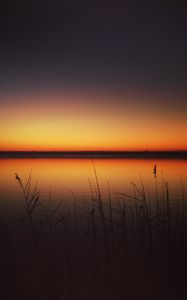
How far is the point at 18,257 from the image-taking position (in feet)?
29.3

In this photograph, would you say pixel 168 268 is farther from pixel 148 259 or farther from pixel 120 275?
pixel 120 275

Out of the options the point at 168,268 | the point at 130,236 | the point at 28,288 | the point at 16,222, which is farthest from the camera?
the point at 16,222

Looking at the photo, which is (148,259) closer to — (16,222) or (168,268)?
(168,268)

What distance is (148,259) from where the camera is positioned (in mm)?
8102

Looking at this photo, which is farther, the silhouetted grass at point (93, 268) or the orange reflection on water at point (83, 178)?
the orange reflection on water at point (83, 178)

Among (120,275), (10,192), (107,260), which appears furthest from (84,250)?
(10,192)

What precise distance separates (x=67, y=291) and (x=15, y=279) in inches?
48.5

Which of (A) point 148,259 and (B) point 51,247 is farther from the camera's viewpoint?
(B) point 51,247

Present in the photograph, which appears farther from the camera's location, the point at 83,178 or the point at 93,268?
the point at 83,178

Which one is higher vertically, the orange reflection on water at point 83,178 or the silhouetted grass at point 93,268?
the silhouetted grass at point 93,268

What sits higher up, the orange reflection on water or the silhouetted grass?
the silhouetted grass

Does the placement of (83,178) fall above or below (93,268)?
below

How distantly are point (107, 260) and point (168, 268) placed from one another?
1.29 m

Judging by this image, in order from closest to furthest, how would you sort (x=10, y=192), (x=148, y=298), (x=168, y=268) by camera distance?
(x=148, y=298)
(x=168, y=268)
(x=10, y=192)
